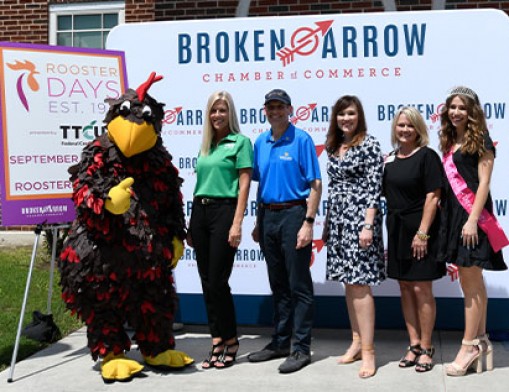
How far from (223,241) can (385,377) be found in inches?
48.8

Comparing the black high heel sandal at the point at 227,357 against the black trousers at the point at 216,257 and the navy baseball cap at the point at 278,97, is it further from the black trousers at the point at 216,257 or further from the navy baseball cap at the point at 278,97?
the navy baseball cap at the point at 278,97

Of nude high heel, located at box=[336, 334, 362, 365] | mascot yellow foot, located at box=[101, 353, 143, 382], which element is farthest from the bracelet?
mascot yellow foot, located at box=[101, 353, 143, 382]

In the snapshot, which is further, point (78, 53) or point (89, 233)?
point (78, 53)

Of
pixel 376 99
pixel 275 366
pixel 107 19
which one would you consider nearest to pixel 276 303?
pixel 275 366

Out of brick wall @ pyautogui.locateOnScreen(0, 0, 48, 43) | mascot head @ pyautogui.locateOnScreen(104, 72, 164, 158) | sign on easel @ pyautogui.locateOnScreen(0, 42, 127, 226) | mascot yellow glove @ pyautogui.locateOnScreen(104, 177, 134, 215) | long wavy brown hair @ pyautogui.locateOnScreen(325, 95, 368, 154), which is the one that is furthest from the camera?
brick wall @ pyautogui.locateOnScreen(0, 0, 48, 43)

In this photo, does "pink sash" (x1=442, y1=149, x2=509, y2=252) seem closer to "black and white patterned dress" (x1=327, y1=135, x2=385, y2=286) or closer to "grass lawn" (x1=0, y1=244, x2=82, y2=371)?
"black and white patterned dress" (x1=327, y1=135, x2=385, y2=286)

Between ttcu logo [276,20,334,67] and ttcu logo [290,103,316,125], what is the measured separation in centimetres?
33

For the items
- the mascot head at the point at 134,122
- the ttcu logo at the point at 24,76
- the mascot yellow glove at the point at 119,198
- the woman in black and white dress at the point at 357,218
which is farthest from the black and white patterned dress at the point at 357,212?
the ttcu logo at the point at 24,76

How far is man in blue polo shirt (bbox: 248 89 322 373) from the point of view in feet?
13.1

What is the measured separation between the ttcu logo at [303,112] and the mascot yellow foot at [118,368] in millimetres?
1999

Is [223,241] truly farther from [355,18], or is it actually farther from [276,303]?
[355,18]

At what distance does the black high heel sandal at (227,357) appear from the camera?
414cm

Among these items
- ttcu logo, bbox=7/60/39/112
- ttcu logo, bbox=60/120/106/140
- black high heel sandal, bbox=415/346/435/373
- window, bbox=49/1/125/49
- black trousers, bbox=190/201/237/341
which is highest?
window, bbox=49/1/125/49

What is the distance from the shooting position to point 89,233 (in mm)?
3891
